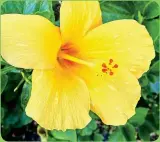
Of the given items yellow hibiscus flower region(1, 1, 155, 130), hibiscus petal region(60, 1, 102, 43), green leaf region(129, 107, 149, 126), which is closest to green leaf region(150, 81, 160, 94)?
green leaf region(129, 107, 149, 126)

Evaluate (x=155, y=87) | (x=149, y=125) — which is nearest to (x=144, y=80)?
(x=155, y=87)

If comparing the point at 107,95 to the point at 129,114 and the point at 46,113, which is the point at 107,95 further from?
the point at 46,113

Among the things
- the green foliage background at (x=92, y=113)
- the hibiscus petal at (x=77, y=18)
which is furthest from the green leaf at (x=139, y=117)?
the hibiscus petal at (x=77, y=18)

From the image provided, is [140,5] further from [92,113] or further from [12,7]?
[12,7]

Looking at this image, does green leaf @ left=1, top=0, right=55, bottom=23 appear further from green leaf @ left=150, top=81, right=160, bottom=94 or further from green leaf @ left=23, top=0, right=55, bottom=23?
green leaf @ left=150, top=81, right=160, bottom=94

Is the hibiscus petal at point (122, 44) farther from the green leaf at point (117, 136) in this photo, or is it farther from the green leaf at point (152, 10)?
the green leaf at point (117, 136)

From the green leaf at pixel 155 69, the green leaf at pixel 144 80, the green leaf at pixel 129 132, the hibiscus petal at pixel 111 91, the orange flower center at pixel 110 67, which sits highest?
the orange flower center at pixel 110 67
